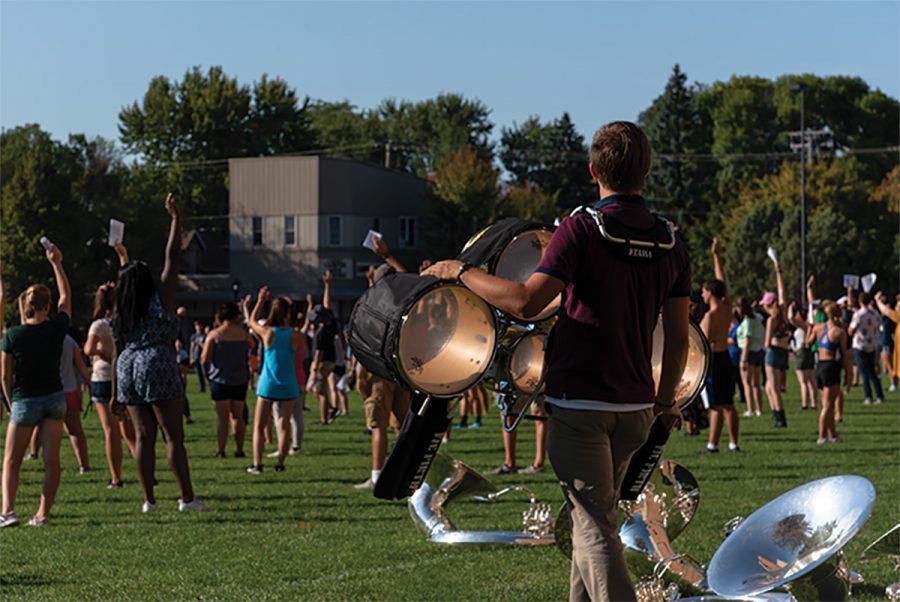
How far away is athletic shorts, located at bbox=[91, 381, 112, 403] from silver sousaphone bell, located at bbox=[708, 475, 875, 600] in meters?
8.44

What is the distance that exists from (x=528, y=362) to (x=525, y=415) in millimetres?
382

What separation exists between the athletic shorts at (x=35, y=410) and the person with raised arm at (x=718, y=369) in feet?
23.5

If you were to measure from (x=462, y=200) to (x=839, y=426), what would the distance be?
5132cm

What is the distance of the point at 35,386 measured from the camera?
983 centimetres

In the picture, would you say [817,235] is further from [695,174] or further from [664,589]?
[664,589]

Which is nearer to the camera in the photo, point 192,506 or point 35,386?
point 35,386

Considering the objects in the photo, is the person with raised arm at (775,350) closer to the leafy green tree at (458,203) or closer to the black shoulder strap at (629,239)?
the black shoulder strap at (629,239)

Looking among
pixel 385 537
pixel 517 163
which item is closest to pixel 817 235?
pixel 517 163

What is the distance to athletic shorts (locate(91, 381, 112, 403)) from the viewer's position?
1330cm

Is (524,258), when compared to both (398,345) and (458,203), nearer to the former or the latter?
(398,345)

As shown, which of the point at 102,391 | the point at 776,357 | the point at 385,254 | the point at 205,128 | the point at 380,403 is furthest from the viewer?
the point at 205,128

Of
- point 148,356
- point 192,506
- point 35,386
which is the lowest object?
point 192,506

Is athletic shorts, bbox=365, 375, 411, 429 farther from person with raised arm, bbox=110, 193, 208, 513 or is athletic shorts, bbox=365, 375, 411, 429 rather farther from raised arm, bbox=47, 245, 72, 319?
raised arm, bbox=47, 245, 72, 319

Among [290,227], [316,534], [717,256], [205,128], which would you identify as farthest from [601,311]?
[205,128]
